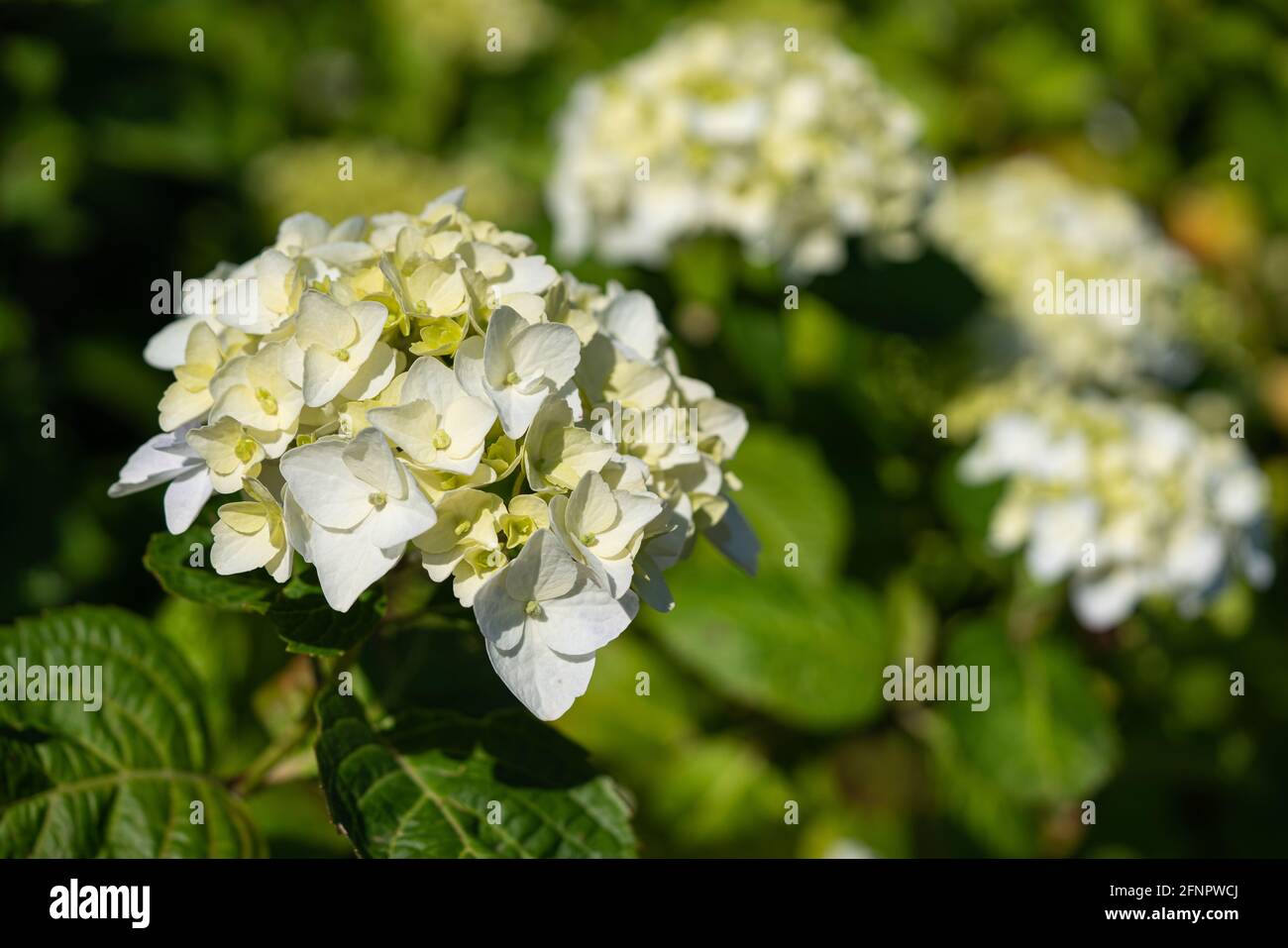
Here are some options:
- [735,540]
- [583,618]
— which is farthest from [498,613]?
[735,540]

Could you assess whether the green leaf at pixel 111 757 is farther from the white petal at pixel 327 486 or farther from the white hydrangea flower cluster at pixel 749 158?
the white hydrangea flower cluster at pixel 749 158

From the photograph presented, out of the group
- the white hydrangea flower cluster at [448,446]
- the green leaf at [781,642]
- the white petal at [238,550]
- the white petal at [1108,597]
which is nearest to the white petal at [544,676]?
the white hydrangea flower cluster at [448,446]

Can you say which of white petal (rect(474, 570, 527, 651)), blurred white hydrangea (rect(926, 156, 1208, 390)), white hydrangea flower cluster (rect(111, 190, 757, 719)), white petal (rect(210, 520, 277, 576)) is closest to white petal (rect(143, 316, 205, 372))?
white hydrangea flower cluster (rect(111, 190, 757, 719))

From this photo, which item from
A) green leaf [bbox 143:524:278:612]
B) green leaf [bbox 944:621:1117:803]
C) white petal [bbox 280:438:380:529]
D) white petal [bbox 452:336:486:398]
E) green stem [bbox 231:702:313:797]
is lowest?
green leaf [bbox 944:621:1117:803]

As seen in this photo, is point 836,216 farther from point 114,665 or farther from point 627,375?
point 114,665

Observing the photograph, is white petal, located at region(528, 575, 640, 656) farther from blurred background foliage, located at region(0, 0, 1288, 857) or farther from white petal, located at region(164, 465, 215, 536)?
white petal, located at region(164, 465, 215, 536)
